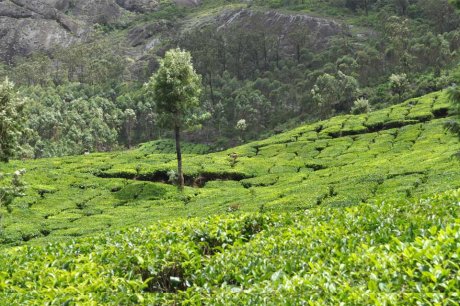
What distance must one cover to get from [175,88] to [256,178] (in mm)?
11819

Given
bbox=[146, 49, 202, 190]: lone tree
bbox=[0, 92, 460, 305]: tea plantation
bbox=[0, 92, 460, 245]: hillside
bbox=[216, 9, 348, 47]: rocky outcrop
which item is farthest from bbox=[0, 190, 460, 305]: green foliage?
bbox=[216, 9, 348, 47]: rocky outcrop

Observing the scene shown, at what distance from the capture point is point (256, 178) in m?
43.8

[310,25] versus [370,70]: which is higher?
[310,25]

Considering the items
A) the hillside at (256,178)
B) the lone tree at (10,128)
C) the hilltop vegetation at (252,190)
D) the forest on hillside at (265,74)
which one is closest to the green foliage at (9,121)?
the lone tree at (10,128)

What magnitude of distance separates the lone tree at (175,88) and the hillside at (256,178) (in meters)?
5.90

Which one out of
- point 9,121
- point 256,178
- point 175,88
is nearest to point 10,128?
point 9,121

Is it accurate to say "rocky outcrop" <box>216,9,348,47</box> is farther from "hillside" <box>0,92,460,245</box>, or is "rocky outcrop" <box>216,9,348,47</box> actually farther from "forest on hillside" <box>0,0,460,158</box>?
"hillside" <box>0,92,460,245</box>

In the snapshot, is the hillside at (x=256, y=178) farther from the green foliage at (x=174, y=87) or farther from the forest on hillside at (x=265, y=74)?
the forest on hillside at (x=265, y=74)

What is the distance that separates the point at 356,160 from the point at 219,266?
3591cm

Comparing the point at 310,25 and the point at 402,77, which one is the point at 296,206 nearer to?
the point at 402,77

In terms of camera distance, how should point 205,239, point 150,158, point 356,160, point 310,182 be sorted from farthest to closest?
point 150,158 < point 356,160 < point 310,182 < point 205,239

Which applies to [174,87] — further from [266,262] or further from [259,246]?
[266,262]

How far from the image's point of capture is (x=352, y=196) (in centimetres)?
2648

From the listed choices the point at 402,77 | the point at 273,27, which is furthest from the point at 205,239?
the point at 273,27
